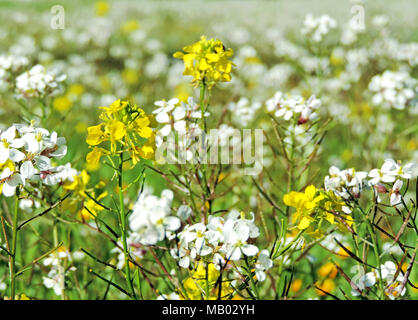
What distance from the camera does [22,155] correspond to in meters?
0.72

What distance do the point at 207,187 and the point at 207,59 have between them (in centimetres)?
27

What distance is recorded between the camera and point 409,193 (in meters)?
1.91

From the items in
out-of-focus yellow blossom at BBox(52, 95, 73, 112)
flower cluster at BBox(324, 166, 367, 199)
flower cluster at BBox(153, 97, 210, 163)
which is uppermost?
out-of-focus yellow blossom at BBox(52, 95, 73, 112)

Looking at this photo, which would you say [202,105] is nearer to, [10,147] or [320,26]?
[10,147]

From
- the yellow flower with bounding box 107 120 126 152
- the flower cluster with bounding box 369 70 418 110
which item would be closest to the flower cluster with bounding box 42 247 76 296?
the yellow flower with bounding box 107 120 126 152

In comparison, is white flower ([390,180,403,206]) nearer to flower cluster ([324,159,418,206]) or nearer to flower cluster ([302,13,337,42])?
flower cluster ([324,159,418,206])

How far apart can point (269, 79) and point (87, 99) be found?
3.71 ft

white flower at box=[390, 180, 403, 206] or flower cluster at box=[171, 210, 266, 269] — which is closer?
flower cluster at box=[171, 210, 266, 269]

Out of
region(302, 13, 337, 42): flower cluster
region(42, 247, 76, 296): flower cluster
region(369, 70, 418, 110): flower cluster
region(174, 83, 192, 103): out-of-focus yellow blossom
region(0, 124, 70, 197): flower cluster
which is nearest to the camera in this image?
region(0, 124, 70, 197): flower cluster

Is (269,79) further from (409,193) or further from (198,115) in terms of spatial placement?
(198,115)

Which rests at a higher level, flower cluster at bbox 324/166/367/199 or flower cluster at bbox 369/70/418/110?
flower cluster at bbox 369/70/418/110

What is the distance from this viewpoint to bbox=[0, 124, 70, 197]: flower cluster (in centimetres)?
72

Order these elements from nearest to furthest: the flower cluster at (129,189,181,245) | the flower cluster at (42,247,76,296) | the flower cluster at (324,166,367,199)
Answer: the flower cluster at (129,189,181,245) → the flower cluster at (324,166,367,199) → the flower cluster at (42,247,76,296)
